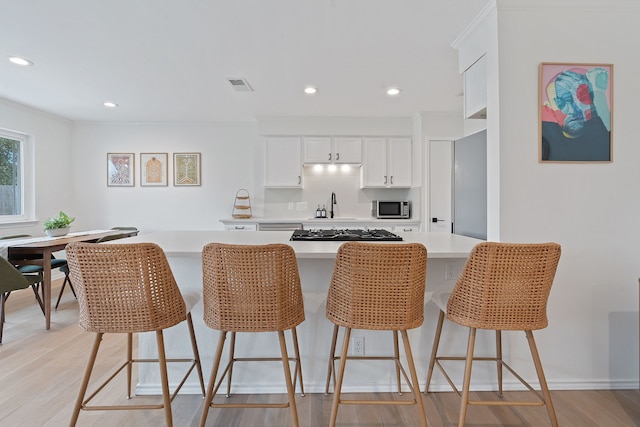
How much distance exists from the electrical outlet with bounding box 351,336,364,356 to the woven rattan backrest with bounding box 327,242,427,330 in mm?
595

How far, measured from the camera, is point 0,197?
4094 mm

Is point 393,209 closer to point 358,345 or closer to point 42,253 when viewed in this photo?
point 358,345

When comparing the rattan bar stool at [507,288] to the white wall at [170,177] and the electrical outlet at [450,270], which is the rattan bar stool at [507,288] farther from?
the white wall at [170,177]

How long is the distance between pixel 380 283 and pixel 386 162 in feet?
11.3

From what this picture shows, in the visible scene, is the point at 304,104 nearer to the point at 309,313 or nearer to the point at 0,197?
the point at 309,313

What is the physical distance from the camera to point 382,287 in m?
1.43

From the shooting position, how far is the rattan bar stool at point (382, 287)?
55.4 inches

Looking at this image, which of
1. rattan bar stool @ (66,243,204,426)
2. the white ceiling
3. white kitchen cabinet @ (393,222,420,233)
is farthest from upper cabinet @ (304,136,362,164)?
rattan bar stool @ (66,243,204,426)

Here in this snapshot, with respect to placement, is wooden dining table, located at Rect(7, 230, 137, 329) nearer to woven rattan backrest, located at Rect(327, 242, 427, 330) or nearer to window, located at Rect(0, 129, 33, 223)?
window, located at Rect(0, 129, 33, 223)

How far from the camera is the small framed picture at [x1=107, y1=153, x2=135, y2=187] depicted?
502 centimetres

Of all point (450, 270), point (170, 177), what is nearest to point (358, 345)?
point (450, 270)

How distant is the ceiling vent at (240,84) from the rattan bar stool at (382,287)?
246 cm

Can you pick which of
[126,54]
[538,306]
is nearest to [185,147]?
[126,54]

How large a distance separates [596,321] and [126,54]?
3.83 meters
